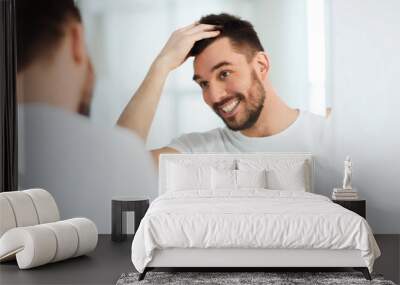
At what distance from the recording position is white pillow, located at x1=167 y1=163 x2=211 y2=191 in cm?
685

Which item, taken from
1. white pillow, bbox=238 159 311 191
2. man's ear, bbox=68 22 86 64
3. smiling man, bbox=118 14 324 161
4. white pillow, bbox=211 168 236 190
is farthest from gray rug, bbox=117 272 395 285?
man's ear, bbox=68 22 86 64

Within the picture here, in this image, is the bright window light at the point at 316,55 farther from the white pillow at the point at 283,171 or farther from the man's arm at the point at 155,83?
the man's arm at the point at 155,83

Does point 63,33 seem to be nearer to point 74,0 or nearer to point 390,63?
point 74,0

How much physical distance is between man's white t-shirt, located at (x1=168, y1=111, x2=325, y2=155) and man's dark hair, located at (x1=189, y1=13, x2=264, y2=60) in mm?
949

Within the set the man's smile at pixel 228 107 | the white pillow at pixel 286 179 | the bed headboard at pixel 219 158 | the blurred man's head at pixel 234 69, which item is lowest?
the white pillow at pixel 286 179

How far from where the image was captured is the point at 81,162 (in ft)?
24.8

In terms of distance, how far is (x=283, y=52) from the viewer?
7461mm

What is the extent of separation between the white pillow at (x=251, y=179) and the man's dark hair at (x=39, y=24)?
8.98 feet

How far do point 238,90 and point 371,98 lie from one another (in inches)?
61.4

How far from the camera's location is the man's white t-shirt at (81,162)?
7547 millimetres

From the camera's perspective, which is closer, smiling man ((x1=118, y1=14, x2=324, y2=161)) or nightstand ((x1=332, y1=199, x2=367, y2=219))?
nightstand ((x1=332, y1=199, x2=367, y2=219))

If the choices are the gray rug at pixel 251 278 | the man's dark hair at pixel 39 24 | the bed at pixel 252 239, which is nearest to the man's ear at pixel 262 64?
the man's dark hair at pixel 39 24

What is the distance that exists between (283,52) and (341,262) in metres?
3.17

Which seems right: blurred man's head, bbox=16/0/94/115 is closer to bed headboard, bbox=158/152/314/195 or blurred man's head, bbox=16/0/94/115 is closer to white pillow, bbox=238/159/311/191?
bed headboard, bbox=158/152/314/195
